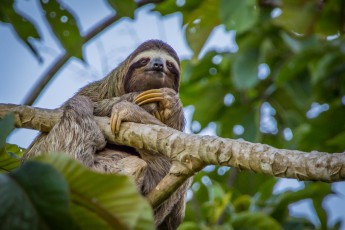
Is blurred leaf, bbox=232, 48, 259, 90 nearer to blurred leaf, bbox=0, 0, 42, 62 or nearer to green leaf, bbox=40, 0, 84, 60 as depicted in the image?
green leaf, bbox=40, 0, 84, 60

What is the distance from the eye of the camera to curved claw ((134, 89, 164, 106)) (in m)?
6.12

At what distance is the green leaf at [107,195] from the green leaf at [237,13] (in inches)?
142

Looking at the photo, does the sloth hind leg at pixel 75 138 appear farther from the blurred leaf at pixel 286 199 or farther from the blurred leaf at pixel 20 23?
the blurred leaf at pixel 286 199

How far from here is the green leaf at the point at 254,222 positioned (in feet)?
21.5

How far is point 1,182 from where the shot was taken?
2752 mm

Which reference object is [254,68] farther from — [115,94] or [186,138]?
[186,138]

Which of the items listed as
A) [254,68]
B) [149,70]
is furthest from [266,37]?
[149,70]

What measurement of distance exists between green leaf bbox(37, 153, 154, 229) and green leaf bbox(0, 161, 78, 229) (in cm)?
14

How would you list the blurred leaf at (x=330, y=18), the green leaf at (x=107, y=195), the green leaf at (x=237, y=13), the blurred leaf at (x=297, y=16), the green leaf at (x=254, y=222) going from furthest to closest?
1. the blurred leaf at (x=330, y=18)
2. the blurred leaf at (x=297, y=16)
3. the green leaf at (x=254, y=222)
4. the green leaf at (x=237, y=13)
5. the green leaf at (x=107, y=195)

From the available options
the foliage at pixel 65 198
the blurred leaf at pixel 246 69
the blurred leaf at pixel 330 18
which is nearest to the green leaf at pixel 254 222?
the blurred leaf at pixel 246 69

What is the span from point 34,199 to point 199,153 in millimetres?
1971

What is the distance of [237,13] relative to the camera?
248 inches

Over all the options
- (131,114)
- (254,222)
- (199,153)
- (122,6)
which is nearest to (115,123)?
(131,114)

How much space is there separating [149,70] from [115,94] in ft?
1.61
